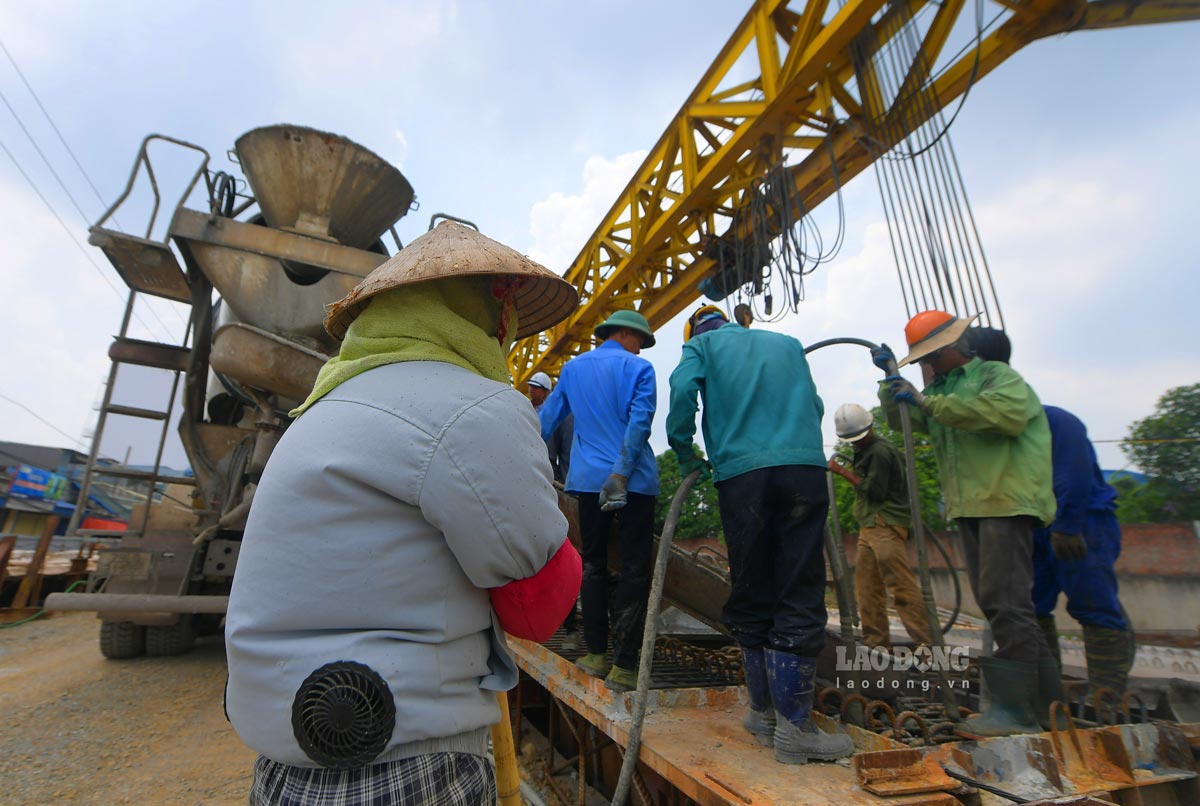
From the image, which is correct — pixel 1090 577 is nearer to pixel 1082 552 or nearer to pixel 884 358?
pixel 1082 552

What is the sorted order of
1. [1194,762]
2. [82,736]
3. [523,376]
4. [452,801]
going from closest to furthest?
[452,801]
[1194,762]
[82,736]
[523,376]

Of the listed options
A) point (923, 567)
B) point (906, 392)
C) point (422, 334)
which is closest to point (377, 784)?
point (422, 334)

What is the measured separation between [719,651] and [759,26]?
14.6 ft

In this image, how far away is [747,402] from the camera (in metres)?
2.44

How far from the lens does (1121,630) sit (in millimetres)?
2896

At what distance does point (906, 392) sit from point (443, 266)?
7.19 feet

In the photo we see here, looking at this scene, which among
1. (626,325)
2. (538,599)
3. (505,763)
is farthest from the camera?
(626,325)

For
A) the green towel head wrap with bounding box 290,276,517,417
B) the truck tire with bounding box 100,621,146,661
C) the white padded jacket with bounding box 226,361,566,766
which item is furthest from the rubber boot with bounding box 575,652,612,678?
the truck tire with bounding box 100,621,146,661

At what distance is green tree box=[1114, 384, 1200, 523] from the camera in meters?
14.3

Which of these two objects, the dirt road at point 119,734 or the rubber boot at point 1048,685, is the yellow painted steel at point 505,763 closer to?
the rubber boot at point 1048,685

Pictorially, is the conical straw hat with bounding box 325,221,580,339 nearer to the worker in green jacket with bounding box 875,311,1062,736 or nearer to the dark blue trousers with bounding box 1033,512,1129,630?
the worker in green jacket with bounding box 875,311,1062,736

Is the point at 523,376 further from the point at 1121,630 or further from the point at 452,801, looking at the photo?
the point at 452,801

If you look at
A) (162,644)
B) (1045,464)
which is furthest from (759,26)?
(162,644)

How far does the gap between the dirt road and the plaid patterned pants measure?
2.70 m
